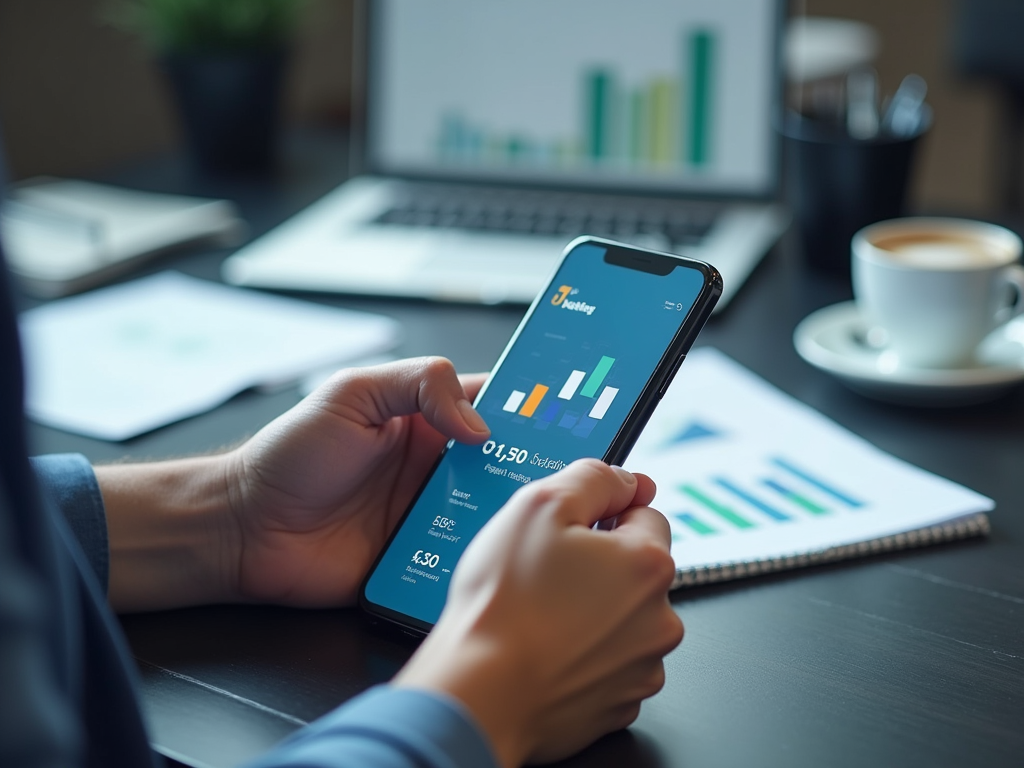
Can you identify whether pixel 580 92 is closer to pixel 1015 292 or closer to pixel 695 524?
pixel 1015 292

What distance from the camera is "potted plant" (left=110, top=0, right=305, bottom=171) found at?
135cm

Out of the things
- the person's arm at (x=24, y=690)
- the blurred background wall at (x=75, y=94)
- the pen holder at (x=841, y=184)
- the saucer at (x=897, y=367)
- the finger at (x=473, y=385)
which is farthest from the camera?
the blurred background wall at (x=75, y=94)

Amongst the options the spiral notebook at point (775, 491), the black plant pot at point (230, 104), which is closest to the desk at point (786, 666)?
the spiral notebook at point (775, 491)

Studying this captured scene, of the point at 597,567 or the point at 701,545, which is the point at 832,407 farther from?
the point at 597,567

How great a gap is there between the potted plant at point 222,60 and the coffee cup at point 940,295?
0.83 meters

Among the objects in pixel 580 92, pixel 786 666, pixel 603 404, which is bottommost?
pixel 786 666

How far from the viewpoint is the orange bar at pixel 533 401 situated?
60cm

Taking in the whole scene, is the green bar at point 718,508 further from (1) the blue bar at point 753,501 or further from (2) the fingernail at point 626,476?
(2) the fingernail at point 626,476

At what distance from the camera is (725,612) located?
590 mm

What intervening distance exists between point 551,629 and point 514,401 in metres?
0.19

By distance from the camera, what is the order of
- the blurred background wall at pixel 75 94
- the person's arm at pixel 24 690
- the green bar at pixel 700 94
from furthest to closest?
the blurred background wall at pixel 75 94 → the green bar at pixel 700 94 → the person's arm at pixel 24 690

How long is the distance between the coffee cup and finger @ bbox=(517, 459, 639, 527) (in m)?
0.40

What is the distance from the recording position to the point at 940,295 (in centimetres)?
82

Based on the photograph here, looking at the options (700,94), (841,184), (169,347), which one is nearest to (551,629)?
(169,347)
